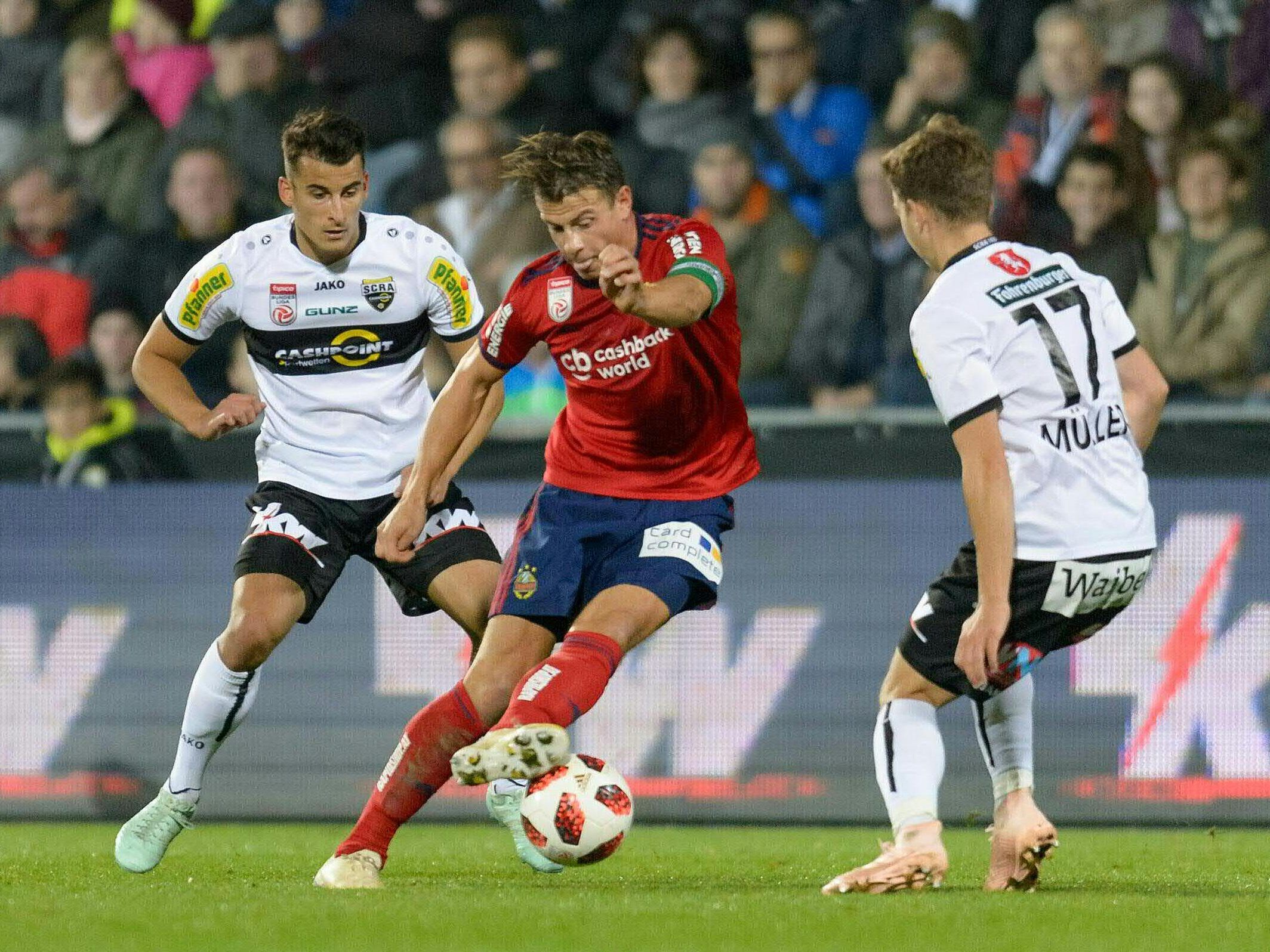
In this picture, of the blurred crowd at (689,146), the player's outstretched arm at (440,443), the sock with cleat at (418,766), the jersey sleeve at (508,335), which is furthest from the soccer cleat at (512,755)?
the blurred crowd at (689,146)

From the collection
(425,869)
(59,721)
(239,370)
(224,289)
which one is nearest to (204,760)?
(425,869)

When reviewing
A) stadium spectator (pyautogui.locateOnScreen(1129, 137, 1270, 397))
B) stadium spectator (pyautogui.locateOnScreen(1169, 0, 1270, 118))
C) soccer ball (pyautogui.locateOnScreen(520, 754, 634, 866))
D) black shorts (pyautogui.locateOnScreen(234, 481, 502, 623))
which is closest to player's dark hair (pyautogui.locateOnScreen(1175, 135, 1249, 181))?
stadium spectator (pyautogui.locateOnScreen(1129, 137, 1270, 397))

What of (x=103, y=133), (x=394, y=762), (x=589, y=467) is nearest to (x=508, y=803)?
(x=394, y=762)

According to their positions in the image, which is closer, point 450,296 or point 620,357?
point 620,357

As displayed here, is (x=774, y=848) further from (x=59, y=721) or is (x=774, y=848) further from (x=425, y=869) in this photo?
(x=59, y=721)

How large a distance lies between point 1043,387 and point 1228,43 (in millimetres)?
5507

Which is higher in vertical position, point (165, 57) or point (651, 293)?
point (651, 293)

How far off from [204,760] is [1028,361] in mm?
2886

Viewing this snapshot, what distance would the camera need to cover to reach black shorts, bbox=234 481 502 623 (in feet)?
19.6

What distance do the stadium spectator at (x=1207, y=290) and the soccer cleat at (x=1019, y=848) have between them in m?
3.90

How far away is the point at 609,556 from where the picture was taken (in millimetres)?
5586

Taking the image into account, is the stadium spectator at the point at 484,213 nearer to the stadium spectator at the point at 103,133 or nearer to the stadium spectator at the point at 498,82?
the stadium spectator at the point at 498,82

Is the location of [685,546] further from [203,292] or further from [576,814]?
[203,292]

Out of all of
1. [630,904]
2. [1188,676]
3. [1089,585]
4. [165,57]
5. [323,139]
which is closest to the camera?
[630,904]
